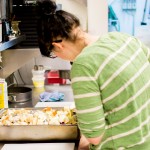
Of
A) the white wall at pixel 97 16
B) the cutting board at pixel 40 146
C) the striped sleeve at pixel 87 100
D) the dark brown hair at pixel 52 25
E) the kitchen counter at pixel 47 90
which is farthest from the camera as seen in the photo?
the white wall at pixel 97 16

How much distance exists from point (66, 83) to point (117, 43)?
5.27ft

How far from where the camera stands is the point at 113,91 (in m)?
1.07

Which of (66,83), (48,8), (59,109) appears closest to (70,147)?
(59,109)

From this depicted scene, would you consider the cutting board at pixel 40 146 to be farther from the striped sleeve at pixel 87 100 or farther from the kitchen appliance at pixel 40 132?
the striped sleeve at pixel 87 100

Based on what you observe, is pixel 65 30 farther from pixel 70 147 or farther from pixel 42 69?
pixel 42 69

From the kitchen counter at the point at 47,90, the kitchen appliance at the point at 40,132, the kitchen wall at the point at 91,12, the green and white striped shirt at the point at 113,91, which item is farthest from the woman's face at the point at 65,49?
the kitchen wall at the point at 91,12

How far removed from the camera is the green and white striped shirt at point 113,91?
3.40 ft

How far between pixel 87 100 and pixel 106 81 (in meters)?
0.09

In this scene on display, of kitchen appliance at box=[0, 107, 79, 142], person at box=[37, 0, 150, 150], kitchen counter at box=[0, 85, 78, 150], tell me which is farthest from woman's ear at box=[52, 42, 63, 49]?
kitchen counter at box=[0, 85, 78, 150]

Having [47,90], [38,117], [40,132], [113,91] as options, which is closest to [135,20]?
[47,90]

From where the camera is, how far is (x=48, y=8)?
4.04 feet

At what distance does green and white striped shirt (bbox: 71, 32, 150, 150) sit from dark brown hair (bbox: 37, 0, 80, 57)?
0.49ft

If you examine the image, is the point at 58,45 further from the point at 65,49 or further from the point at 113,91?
the point at 113,91

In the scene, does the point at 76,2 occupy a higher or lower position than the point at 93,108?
higher
